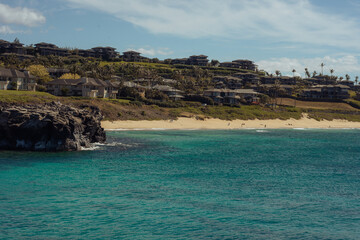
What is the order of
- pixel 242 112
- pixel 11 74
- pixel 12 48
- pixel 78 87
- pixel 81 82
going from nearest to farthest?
pixel 11 74 < pixel 81 82 < pixel 78 87 < pixel 242 112 < pixel 12 48

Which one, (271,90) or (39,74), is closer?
(39,74)

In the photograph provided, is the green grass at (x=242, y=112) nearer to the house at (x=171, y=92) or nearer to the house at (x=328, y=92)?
the house at (x=171, y=92)

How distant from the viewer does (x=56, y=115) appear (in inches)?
2359

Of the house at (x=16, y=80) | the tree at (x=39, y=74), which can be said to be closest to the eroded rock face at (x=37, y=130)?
the house at (x=16, y=80)

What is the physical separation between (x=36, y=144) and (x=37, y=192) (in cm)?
2624

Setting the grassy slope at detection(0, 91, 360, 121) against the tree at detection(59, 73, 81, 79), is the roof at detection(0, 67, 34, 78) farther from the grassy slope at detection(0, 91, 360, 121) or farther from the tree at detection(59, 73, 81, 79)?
the tree at detection(59, 73, 81, 79)

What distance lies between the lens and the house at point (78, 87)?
117 m

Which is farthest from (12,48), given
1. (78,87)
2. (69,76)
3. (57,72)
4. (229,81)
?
(229,81)

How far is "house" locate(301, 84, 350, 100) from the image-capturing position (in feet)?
589

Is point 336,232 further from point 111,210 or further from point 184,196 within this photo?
point 111,210

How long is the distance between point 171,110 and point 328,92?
329 ft

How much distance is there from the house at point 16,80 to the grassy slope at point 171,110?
331 inches

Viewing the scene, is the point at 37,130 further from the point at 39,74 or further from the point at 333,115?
the point at 333,115

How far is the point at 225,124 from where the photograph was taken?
382 ft
